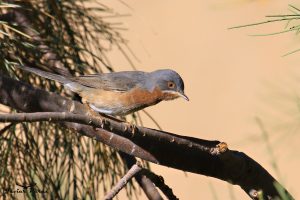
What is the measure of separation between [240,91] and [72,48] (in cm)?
749

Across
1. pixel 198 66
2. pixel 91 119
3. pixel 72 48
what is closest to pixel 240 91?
pixel 198 66

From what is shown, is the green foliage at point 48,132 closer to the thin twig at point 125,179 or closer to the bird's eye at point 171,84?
the bird's eye at point 171,84

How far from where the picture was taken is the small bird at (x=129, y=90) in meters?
4.09

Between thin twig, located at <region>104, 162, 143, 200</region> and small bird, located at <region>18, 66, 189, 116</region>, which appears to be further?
small bird, located at <region>18, 66, 189, 116</region>

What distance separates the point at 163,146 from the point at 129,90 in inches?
73.4

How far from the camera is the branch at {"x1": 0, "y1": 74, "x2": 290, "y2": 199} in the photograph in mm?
2398

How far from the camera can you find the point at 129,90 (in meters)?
4.29

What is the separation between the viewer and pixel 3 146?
3.28 metres

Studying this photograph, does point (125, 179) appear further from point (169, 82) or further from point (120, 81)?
point (120, 81)

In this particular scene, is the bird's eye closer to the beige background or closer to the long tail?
the long tail

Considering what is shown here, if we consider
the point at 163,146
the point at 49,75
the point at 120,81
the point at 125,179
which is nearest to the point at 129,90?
the point at 120,81

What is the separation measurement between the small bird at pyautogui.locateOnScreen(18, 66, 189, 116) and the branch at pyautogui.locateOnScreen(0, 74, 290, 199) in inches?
57.6

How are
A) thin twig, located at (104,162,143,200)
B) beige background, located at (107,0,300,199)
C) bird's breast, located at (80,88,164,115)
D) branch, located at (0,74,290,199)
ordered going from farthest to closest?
beige background, located at (107,0,300,199) < bird's breast, located at (80,88,164,115) < branch, located at (0,74,290,199) < thin twig, located at (104,162,143,200)

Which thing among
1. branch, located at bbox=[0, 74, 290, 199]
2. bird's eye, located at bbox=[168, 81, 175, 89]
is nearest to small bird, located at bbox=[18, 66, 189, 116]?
bird's eye, located at bbox=[168, 81, 175, 89]
